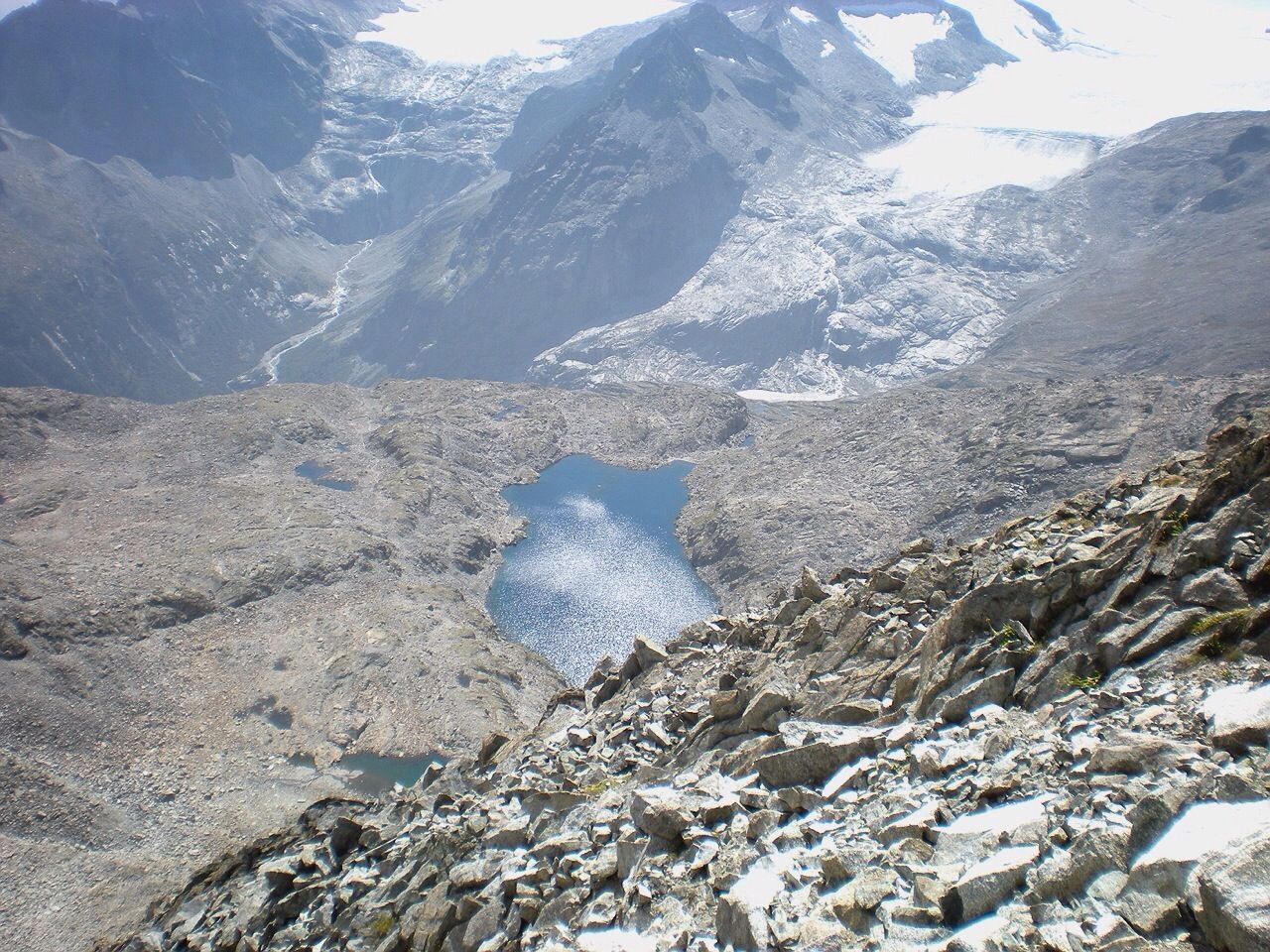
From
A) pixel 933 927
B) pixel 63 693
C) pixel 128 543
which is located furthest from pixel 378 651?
pixel 933 927

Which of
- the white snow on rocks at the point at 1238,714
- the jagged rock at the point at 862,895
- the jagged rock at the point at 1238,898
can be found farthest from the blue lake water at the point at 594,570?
the jagged rock at the point at 1238,898

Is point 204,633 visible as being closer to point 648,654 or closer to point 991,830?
point 648,654

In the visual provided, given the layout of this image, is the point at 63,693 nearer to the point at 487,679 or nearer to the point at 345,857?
the point at 487,679

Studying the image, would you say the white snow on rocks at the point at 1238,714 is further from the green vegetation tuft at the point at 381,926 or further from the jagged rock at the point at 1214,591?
the green vegetation tuft at the point at 381,926

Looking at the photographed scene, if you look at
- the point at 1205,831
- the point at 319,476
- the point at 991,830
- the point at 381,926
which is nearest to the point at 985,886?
the point at 991,830

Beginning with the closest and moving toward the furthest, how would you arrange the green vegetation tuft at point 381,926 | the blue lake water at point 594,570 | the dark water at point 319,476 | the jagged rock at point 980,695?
the jagged rock at point 980,695 < the green vegetation tuft at point 381,926 < the blue lake water at point 594,570 < the dark water at point 319,476

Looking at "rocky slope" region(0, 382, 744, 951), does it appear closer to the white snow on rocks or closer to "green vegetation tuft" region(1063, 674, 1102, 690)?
"green vegetation tuft" region(1063, 674, 1102, 690)

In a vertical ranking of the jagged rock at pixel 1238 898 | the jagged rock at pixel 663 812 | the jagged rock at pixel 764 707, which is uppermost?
the jagged rock at pixel 1238 898
